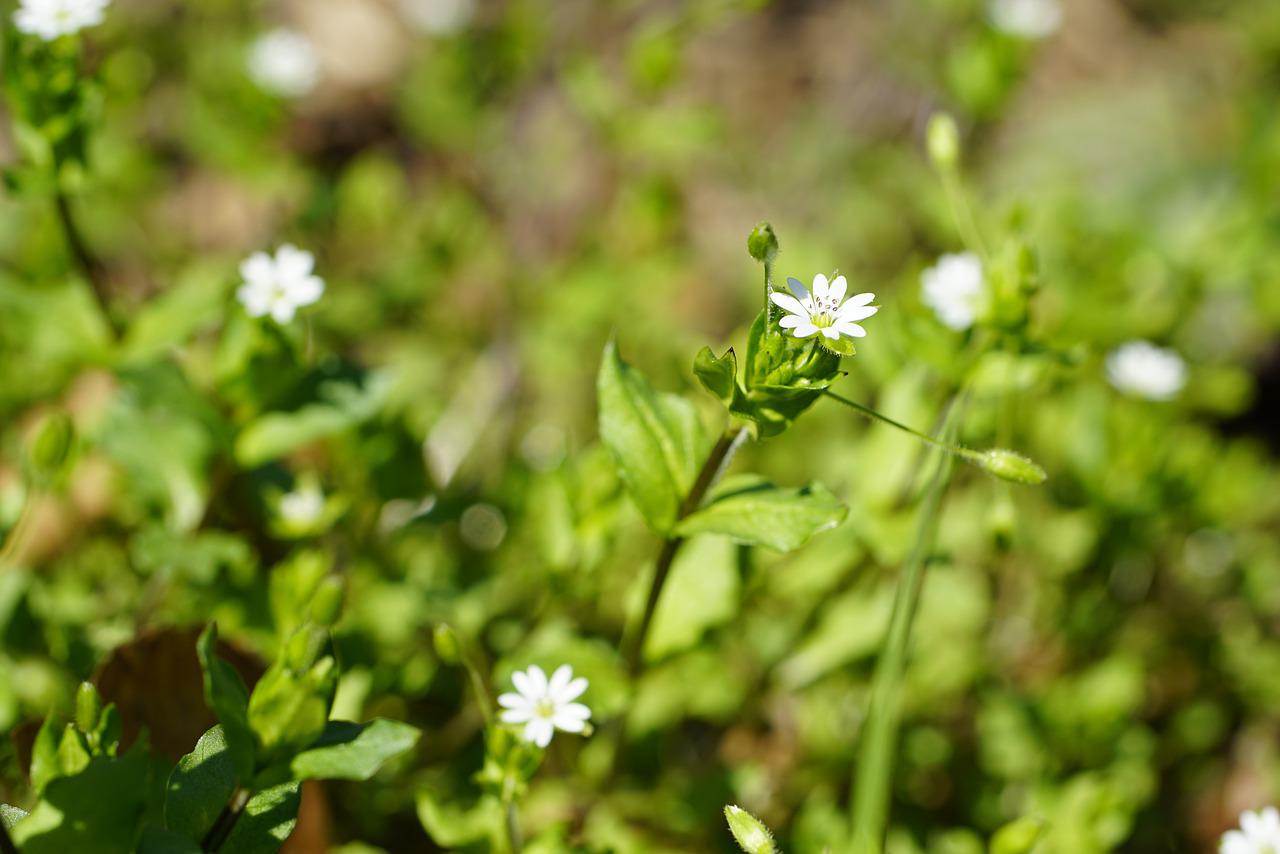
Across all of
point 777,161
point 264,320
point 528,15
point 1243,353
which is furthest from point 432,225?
point 1243,353

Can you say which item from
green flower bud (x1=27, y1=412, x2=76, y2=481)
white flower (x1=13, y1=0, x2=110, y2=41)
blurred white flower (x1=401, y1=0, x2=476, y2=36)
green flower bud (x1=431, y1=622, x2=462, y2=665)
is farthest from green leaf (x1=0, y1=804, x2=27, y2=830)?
→ blurred white flower (x1=401, y1=0, x2=476, y2=36)

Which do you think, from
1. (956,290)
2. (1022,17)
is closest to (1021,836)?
(956,290)

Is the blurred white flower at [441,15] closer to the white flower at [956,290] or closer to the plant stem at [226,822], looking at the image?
the white flower at [956,290]

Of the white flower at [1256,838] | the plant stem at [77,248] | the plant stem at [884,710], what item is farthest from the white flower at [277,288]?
the white flower at [1256,838]

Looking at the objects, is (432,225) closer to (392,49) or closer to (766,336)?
(392,49)

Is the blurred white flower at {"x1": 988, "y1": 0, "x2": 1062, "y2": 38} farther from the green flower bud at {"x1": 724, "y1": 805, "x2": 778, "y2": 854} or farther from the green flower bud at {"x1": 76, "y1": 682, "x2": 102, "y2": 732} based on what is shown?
the green flower bud at {"x1": 76, "y1": 682, "x2": 102, "y2": 732}

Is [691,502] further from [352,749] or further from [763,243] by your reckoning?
[352,749]
